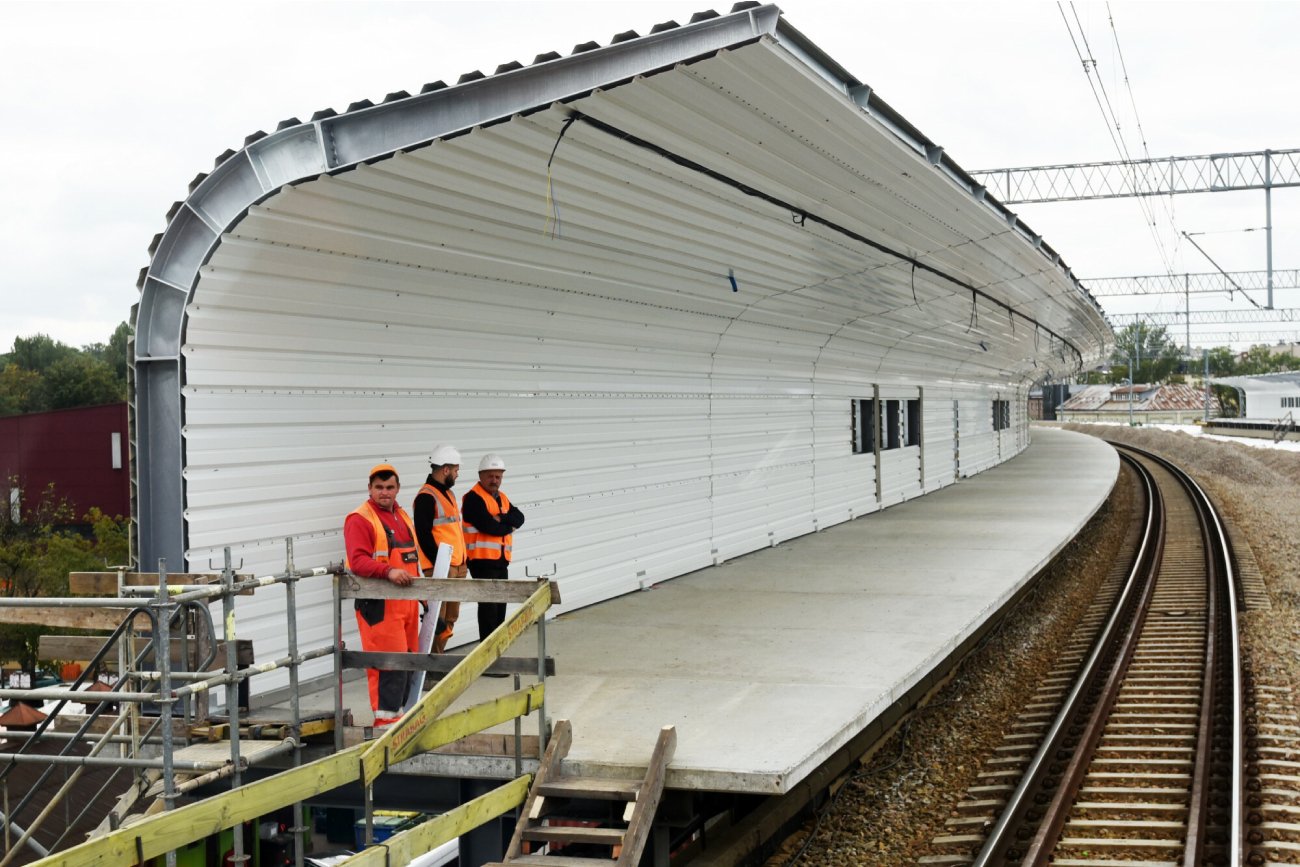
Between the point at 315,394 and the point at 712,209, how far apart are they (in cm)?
324

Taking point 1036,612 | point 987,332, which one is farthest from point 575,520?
point 987,332

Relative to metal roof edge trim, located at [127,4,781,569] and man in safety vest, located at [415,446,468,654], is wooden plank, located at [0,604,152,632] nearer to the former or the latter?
metal roof edge trim, located at [127,4,781,569]

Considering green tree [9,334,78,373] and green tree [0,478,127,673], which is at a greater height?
green tree [9,334,78,373]

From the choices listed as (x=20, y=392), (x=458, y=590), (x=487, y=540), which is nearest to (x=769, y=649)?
(x=487, y=540)

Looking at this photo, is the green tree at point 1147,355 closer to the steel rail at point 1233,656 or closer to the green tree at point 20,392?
the green tree at point 20,392

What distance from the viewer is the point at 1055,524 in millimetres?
17172

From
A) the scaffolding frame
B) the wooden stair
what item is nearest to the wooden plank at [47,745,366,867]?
the scaffolding frame

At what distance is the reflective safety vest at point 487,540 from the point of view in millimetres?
7633

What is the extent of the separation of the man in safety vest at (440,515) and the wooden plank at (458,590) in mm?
1180

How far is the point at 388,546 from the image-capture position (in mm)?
6340

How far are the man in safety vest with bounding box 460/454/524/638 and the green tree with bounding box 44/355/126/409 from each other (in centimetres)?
4040

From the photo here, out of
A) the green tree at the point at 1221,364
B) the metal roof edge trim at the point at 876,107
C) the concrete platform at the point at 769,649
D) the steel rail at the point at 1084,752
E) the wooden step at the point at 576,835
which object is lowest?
the steel rail at the point at 1084,752

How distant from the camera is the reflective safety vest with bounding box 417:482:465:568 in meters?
7.05

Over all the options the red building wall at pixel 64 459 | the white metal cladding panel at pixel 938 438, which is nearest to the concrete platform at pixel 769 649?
the white metal cladding panel at pixel 938 438
